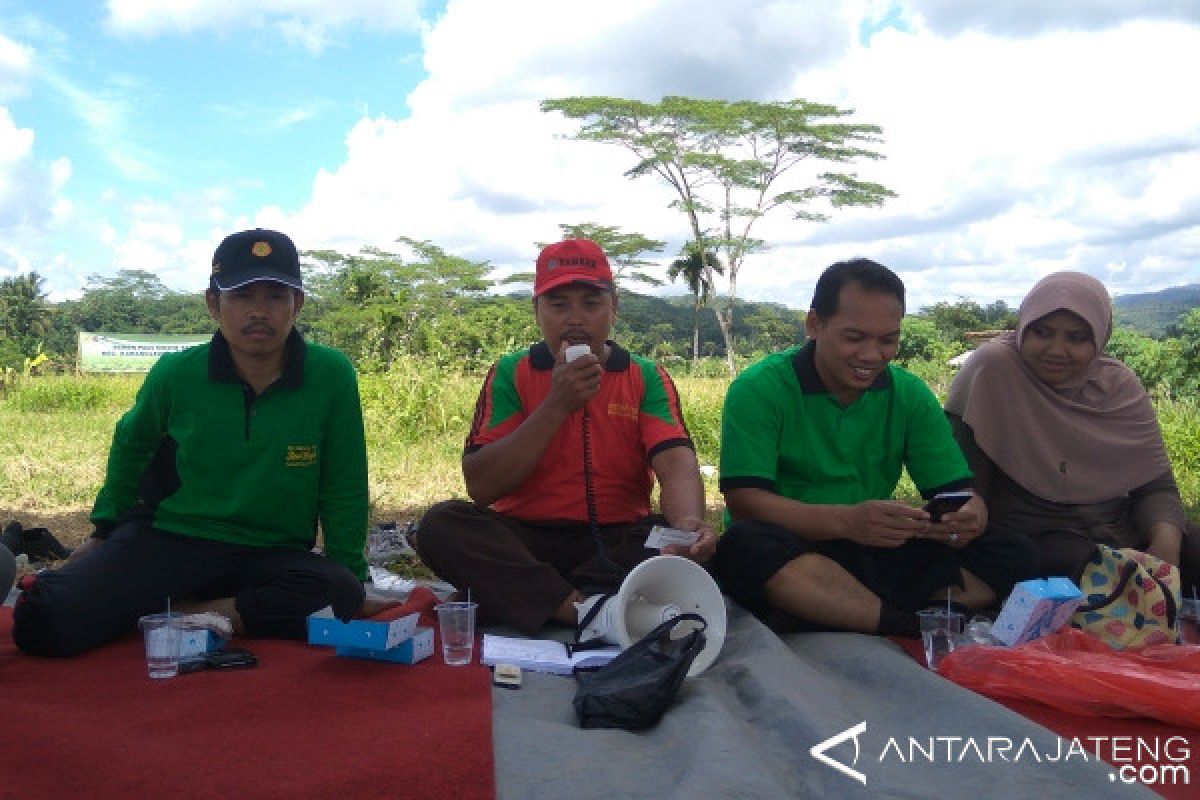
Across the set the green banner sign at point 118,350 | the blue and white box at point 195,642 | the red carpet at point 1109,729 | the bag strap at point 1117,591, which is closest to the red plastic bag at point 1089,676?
the red carpet at point 1109,729

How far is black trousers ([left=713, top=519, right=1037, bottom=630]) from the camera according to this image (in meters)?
3.19

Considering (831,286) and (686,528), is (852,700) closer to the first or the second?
(686,528)

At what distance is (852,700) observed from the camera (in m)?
2.53

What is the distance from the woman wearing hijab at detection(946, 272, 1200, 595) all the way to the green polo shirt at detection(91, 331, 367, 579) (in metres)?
2.42

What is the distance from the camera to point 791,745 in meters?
2.18

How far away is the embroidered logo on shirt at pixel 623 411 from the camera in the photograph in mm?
3459

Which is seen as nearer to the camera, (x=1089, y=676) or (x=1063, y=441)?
(x=1089, y=676)

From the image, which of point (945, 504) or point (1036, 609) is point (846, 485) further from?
point (1036, 609)

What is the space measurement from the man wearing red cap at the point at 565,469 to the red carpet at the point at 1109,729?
39.2 inches

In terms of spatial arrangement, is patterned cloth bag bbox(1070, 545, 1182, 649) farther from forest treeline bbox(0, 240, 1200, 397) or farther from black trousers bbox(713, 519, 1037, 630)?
forest treeline bbox(0, 240, 1200, 397)

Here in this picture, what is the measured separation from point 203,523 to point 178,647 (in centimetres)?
65

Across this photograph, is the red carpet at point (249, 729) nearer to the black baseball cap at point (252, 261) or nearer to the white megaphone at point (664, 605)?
the white megaphone at point (664, 605)

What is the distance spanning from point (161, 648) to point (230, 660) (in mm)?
181

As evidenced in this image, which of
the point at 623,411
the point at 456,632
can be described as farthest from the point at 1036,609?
the point at 456,632
